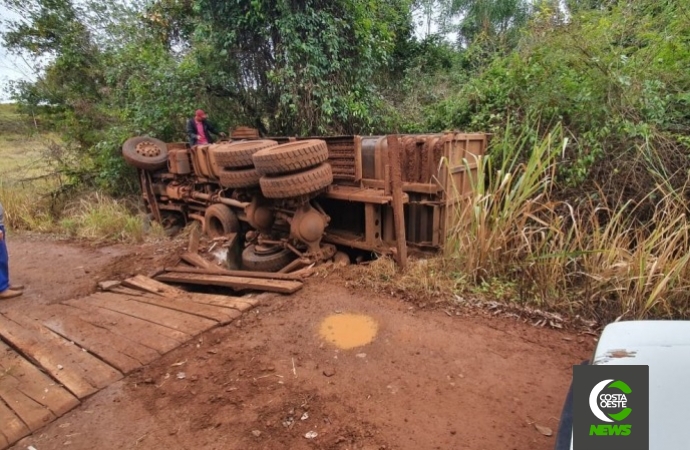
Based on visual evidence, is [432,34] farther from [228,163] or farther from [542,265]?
[542,265]

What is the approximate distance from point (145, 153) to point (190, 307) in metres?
4.76

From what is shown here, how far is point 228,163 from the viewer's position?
492cm

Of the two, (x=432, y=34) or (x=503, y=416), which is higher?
(x=432, y=34)

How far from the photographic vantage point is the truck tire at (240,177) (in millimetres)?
4789

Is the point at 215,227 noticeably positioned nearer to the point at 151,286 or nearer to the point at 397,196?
the point at 151,286

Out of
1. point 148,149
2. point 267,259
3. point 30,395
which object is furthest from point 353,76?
point 30,395

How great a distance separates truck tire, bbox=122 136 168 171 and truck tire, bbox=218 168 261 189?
290 centimetres

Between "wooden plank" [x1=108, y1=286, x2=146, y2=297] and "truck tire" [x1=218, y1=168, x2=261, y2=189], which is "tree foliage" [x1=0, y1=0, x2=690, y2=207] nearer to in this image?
"truck tire" [x1=218, y1=168, x2=261, y2=189]

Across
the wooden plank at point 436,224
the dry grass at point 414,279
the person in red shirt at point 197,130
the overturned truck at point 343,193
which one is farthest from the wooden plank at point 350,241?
the person in red shirt at point 197,130

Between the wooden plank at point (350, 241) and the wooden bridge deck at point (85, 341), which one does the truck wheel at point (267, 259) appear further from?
the wooden bridge deck at point (85, 341)

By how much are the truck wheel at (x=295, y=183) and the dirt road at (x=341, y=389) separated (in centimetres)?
130

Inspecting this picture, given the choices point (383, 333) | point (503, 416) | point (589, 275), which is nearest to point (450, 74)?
point (589, 275)

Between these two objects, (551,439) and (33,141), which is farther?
(33,141)

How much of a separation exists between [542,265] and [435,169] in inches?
58.6
